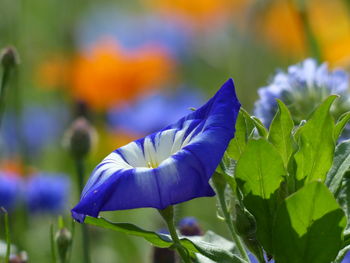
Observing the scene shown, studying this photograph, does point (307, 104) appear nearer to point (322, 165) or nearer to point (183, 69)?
point (322, 165)

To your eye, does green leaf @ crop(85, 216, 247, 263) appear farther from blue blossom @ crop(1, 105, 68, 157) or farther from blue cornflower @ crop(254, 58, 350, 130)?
blue blossom @ crop(1, 105, 68, 157)

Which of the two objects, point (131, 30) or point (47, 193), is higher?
point (131, 30)

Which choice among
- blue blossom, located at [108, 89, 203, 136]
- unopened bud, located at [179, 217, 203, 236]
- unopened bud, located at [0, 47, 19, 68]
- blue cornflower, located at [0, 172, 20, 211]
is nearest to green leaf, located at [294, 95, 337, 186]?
unopened bud, located at [179, 217, 203, 236]

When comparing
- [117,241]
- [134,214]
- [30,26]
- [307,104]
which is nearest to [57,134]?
[134,214]

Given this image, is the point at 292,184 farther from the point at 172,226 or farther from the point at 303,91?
the point at 303,91

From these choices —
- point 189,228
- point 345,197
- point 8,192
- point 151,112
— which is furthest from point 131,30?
point 345,197

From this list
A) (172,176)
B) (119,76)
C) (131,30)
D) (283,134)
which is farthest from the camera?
(131,30)

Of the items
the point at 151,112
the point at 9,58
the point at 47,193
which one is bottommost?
the point at 47,193
